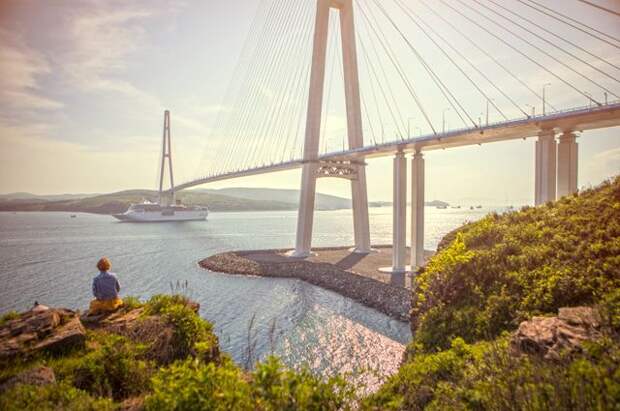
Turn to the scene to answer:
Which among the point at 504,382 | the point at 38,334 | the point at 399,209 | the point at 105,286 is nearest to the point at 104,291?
the point at 105,286

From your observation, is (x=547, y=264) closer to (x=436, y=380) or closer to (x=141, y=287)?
(x=436, y=380)

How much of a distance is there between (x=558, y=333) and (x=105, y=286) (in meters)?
7.15

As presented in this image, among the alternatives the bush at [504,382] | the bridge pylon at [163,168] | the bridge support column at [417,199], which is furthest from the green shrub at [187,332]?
the bridge pylon at [163,168]

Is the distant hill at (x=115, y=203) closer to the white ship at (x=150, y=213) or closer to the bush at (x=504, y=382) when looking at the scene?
the white ship at (x=150, y=213)

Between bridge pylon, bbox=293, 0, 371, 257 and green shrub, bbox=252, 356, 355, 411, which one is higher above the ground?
bridge pylon, bbox=293, 0, 371, 257

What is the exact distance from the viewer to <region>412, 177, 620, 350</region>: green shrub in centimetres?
559

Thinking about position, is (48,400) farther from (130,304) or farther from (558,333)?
(558,333)

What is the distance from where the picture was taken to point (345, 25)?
3048 cm

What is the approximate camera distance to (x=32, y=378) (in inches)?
161

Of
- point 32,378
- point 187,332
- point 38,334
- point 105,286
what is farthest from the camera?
point 105,286

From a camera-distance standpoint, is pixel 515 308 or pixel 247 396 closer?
pixel 247 396

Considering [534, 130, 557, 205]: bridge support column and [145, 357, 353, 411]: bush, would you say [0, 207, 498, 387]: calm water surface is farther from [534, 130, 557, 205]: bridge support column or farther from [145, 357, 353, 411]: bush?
[534, 130, 557, 205]: bridge support column

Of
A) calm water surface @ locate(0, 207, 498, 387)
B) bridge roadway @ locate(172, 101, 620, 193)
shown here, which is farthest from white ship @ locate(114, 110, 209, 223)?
bridge roadway @ locate(172, 101, 620, 193)

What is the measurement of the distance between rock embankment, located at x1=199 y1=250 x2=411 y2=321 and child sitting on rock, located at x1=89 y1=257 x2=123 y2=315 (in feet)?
39.4
